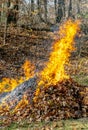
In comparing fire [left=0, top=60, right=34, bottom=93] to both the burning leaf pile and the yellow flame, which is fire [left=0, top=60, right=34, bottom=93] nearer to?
the burning leaf pile

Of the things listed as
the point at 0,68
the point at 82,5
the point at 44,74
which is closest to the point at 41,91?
the point at 44,74

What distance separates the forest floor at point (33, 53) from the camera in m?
20.5

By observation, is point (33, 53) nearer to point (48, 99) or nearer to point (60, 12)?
point (48, 99)

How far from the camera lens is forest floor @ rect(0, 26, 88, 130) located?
2048 centimetres

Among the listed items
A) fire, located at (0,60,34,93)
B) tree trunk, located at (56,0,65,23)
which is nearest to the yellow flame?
fire, located at (0,60,34,93)

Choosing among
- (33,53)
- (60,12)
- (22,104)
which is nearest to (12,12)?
(33,53)

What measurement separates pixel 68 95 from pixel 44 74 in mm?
1343

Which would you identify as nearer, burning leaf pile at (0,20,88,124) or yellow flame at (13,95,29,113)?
burning leaf pile at (0,20,88,124)

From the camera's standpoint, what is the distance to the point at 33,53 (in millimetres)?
24750

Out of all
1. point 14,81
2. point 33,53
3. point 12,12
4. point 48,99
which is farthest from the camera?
point 12,12

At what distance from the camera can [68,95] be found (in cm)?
1232

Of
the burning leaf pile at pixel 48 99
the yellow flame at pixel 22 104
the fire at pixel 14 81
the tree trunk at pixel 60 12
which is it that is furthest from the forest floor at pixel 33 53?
the tree trunk at pixel 60 12

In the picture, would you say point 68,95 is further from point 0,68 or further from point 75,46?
point 75,46

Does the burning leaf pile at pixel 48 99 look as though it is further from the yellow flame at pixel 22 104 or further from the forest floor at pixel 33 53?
the forest floor at pixel 33 53
